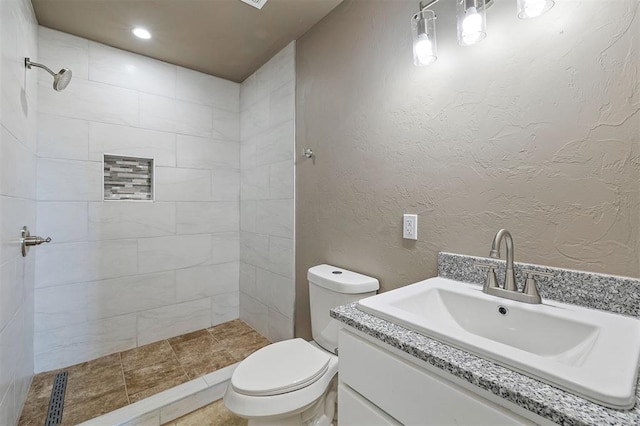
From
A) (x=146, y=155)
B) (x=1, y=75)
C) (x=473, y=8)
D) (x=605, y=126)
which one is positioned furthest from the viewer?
(x=146, y=155)

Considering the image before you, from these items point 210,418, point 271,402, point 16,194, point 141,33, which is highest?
point 141,33

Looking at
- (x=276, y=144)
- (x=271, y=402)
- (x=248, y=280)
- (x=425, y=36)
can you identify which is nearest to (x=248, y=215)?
(x=248, y=280)

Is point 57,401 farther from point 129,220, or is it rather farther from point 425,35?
point 425,35

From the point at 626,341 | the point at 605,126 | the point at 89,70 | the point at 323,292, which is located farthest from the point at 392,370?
the point at 89,70

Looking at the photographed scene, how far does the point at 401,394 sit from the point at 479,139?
35.7 inches

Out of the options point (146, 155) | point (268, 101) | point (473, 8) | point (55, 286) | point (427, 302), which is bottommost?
point (55, 286)

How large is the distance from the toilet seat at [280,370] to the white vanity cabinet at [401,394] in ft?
1.11

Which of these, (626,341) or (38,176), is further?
(38,176)

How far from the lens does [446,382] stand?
0.61 m

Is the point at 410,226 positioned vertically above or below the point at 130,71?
below

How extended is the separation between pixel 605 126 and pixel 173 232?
2.52 meters

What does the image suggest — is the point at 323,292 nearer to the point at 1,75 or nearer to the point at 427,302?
the point at 427,302

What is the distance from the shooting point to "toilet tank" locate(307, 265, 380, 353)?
1385 millimetres

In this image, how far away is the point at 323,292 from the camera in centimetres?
150
